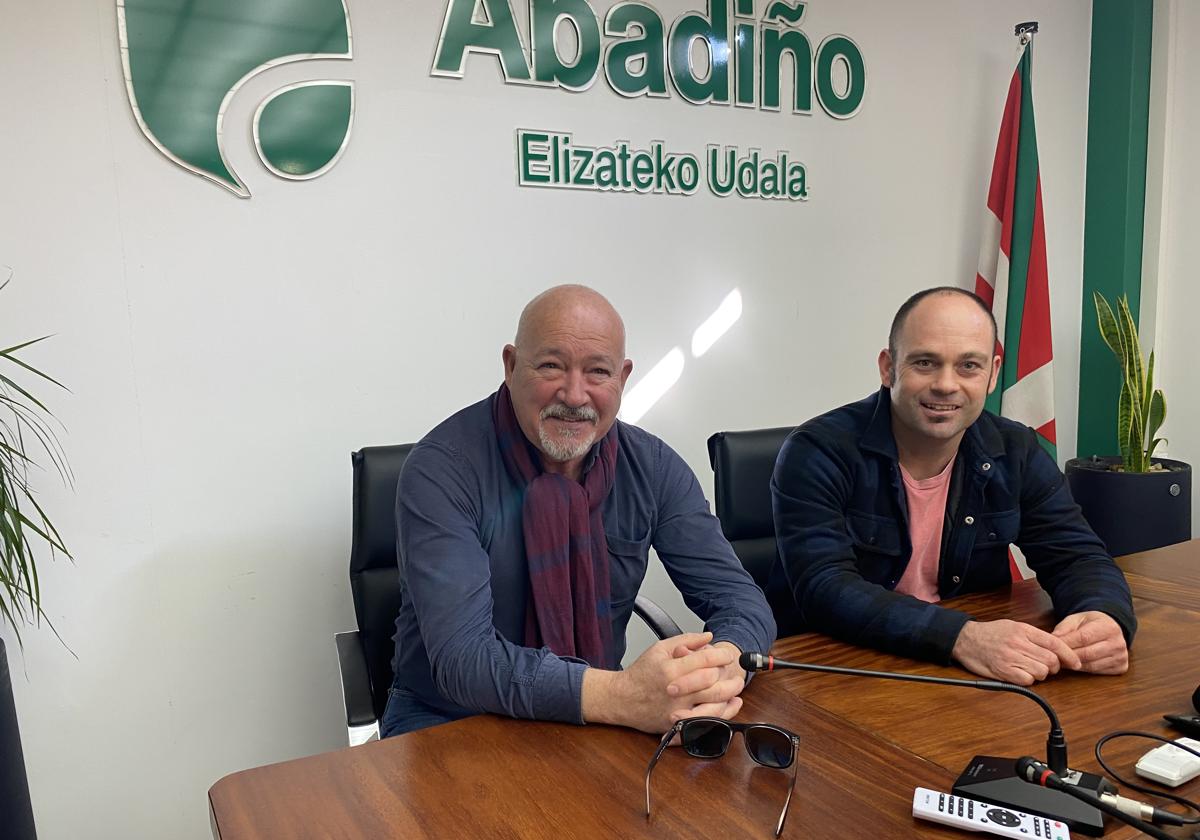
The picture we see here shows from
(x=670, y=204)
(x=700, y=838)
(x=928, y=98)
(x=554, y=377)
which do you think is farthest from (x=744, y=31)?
(x=700, y=838)

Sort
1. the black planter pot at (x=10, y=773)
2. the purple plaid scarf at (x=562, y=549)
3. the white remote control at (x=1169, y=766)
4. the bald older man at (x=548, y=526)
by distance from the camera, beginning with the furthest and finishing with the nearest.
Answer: the black planter pot at (x=10, y=773) → the purple plaid scarf at (x=562, y=549) → the bald older man at (x=548, y=526) → the white remote control at (x=1169, y=766)

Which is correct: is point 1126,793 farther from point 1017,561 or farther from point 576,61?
point 1017,561

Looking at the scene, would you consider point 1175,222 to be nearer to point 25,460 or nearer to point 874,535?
point 874,535

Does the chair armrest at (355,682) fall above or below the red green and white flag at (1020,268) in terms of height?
below

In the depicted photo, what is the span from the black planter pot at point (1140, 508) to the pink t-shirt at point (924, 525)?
6.36 ft

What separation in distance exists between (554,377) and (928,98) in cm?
259

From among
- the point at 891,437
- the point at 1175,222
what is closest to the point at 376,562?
the point at 891,437

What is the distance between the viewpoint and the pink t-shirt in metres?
2.03

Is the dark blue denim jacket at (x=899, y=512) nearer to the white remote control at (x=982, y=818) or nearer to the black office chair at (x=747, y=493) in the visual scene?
the black office chair at (x=747, y=493)

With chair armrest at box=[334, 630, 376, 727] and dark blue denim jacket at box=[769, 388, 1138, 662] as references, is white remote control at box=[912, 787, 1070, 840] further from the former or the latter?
chair armrest at box=[334, 630, 376, 727]

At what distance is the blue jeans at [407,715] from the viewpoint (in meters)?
1.72

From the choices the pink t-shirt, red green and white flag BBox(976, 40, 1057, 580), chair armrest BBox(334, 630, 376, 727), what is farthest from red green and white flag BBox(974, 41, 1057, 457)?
chair armrest BBox(334, 630, 376, 727)

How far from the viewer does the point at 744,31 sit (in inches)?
123

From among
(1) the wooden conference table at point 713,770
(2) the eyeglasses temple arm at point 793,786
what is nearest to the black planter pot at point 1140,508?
(1) the wooden conference table at point 713,770
